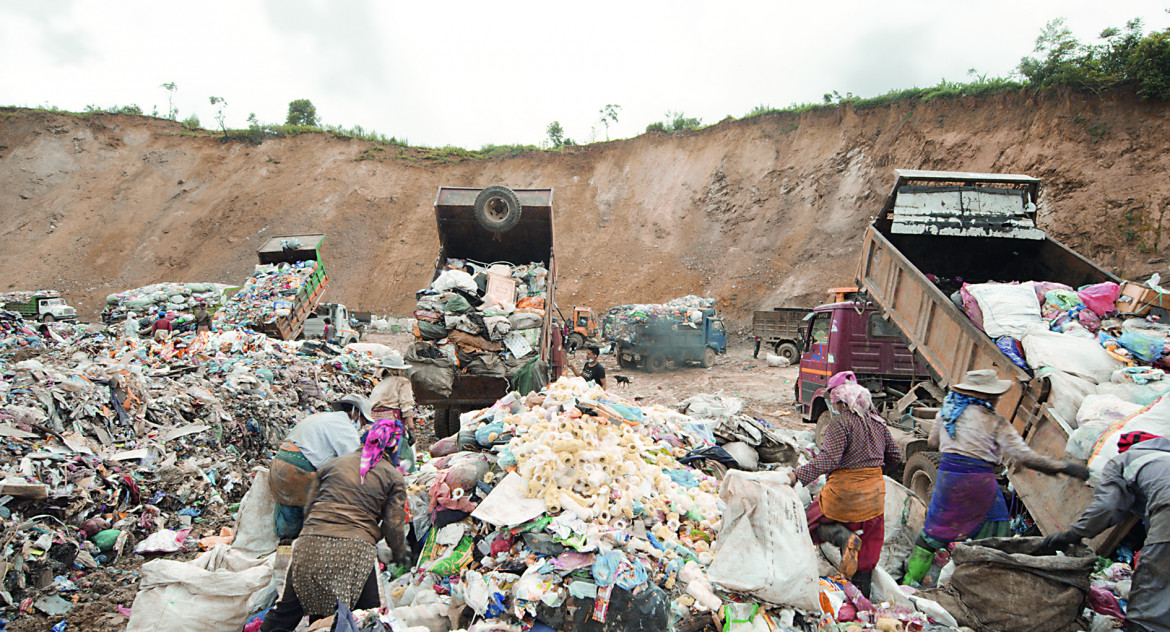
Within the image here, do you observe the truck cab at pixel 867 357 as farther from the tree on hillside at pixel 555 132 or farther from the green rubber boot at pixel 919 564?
the tree on hillside at pixel 555 132

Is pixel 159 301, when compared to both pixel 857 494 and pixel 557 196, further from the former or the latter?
pixel 557 196

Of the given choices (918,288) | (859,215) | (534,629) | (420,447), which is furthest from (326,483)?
(859,215)

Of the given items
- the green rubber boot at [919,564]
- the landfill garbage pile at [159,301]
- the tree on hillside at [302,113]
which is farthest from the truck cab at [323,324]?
the tree on hillside at [302,113]

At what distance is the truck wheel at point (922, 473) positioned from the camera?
4203mm

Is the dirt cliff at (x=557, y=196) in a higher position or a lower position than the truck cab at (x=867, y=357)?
higher

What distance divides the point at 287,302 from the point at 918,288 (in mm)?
10978

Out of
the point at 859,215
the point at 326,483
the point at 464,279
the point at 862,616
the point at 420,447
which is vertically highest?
the point at 859,215

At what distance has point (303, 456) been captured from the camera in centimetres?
278

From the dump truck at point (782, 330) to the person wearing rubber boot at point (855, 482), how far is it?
39.9 feet

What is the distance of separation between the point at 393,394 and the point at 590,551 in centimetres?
271

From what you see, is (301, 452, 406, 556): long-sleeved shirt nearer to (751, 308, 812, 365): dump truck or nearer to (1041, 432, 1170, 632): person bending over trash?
(1041, 432, 1170, 632): person bending over trash

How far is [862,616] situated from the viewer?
2.80 m

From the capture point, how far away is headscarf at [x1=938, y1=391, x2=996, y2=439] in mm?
3219

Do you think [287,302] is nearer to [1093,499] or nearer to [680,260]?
[1093,499]
